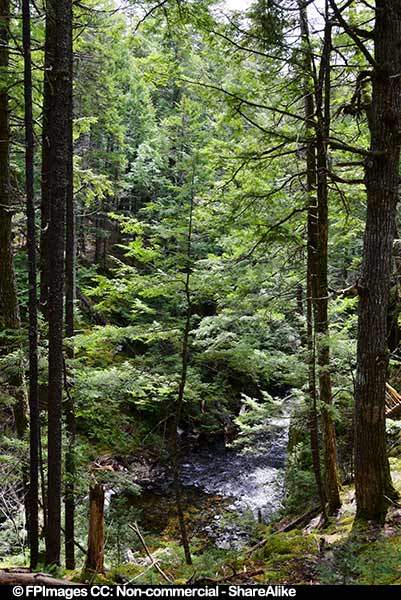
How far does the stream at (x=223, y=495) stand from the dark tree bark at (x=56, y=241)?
183 inches

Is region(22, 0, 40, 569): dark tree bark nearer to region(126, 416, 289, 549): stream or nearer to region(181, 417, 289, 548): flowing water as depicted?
region(126, 416, 289, 549): stream

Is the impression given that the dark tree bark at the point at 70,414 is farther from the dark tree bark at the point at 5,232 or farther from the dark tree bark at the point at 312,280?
the dark tree bark at the point at 312,280

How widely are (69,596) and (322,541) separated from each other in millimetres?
3669

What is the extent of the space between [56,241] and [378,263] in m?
3.87

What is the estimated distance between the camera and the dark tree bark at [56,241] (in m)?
4.65

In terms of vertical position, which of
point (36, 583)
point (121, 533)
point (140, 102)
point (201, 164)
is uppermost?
point (140, 102)

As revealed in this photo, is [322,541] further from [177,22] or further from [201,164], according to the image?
[177,22]

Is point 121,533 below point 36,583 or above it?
below

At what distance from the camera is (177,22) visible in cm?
554

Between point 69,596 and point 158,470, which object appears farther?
point 158,470

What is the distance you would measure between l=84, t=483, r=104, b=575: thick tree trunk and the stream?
412cm

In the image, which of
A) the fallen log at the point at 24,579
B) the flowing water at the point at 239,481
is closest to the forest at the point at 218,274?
the fallen log at the point at 24,579

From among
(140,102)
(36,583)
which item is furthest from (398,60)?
(140,102)

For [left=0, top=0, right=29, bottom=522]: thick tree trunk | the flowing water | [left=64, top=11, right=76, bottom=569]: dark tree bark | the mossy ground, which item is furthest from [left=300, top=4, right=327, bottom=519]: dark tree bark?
[left=0, top=0, right=29, bottom=522]: thick tree trunk
